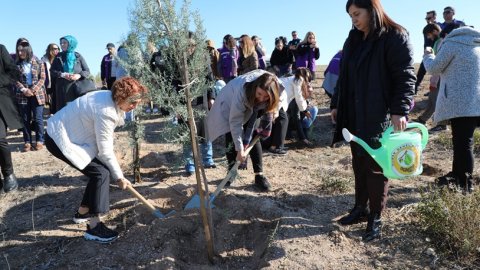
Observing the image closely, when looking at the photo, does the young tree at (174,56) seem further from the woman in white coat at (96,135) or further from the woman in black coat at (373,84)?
the woman in black coat at (373,84)

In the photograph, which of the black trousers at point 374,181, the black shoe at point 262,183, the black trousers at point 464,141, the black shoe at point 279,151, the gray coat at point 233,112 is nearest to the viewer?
the black trousers at point 374,181

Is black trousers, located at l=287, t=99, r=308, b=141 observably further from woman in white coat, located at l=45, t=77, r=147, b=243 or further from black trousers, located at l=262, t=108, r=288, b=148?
woman in white coat, located at l=45, t=77, r=147, b=243

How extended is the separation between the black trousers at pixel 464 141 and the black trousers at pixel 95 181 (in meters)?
3.23

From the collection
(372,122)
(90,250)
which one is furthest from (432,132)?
(90,250)

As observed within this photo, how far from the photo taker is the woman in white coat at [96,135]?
291cm

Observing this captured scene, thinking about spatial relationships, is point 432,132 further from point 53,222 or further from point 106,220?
point 53,222

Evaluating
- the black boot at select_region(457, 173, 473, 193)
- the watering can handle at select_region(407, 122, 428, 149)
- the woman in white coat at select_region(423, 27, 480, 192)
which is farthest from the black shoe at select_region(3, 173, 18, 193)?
the black boot at select_region(457, 173, 473, 193)

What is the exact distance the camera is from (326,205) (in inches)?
144

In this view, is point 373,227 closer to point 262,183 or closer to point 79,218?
point 262,183

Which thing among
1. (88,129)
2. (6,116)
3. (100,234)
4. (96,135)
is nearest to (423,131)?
(96,135)

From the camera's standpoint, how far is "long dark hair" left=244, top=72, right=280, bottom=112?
10.3ft

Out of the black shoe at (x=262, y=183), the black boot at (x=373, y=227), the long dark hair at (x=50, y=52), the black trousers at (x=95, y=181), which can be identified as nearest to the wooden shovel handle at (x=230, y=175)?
the black shoe at (x=262, y=183)

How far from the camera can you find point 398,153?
2633 millimetres

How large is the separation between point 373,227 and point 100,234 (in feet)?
7.47
